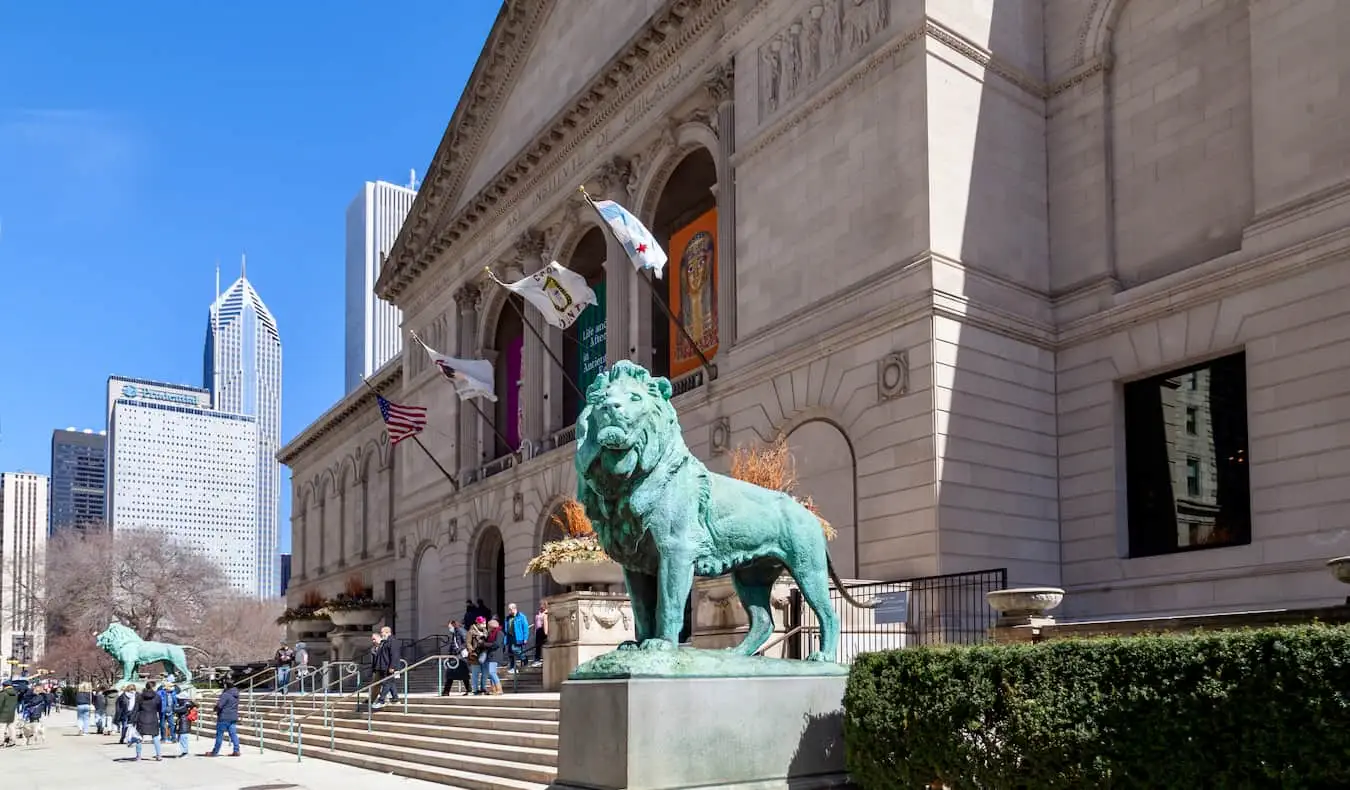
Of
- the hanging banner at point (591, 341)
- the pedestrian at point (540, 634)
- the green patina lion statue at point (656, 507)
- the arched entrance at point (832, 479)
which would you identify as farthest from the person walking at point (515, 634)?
the green patina lion statue at point (656, 507)

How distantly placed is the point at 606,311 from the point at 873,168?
12.9m

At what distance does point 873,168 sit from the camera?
83.4 feet

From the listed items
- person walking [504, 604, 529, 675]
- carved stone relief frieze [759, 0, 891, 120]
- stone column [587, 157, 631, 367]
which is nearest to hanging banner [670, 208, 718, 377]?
stone column [587, 157, 631, 367]

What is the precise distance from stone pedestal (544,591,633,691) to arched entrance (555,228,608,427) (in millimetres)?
15264

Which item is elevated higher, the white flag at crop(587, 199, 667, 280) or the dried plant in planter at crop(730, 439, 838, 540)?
the white flag at crop(587, 199, 667, 280)

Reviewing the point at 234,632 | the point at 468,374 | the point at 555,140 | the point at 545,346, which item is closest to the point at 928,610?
the point at 545,346

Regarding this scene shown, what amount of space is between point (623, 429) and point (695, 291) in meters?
23.9

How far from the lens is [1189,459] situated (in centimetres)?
2255

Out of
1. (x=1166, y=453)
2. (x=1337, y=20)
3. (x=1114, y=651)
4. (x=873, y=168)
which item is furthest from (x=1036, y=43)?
(x=1114, y=651)

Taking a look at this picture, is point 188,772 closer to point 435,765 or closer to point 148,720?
point 148,720

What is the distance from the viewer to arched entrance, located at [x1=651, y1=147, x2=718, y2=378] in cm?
3256

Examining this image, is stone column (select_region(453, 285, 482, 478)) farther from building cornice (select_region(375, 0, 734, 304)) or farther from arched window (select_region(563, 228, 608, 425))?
arched window (select_region(563, 228, 608, 425))

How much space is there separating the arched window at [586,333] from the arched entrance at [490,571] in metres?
5.76

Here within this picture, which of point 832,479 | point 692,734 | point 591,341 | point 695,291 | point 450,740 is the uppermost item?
point 695,291
